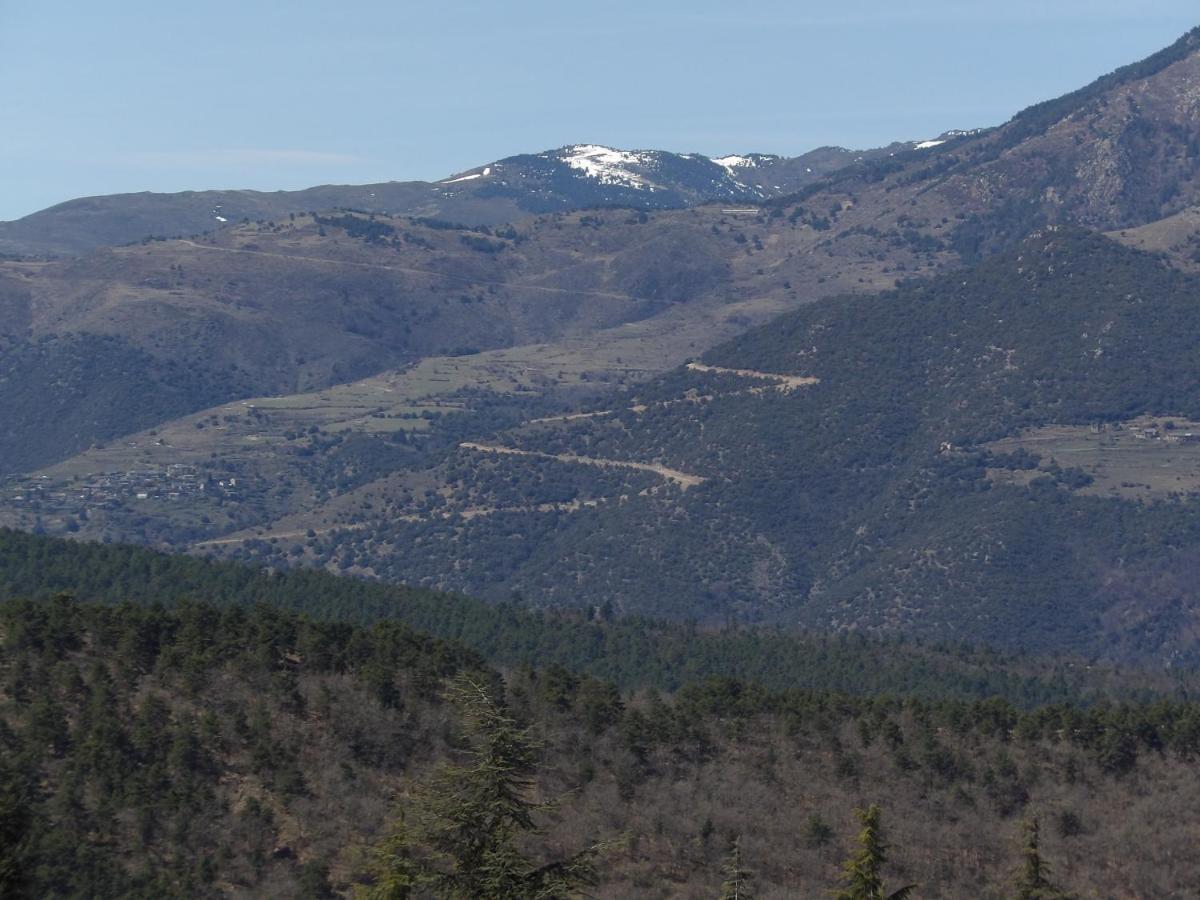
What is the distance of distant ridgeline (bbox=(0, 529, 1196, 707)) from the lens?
10906 cm

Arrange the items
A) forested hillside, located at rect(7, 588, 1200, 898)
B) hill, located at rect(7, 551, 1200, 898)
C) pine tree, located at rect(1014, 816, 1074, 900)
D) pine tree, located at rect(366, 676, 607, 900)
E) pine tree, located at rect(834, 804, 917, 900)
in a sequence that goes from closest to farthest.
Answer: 1. pine tree, located at rect(366, 676, 607, 900)
2. pine tree, located at rect(834, 804, 917, 900)
3. pine tree, located at rect(1014, 816, 1074, 900)
4. forested hillside, located at rect(7, 588, 1200, 898)
5. hill, located at rect(7, 551, 1200, 898)

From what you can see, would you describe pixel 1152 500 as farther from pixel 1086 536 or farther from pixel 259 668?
pixel 259 668

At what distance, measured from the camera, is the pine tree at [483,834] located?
1243 inches

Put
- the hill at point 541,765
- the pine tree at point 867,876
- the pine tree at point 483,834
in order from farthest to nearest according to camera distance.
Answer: the hill at point 541,765
the pine tree at point 867,876
the pine tree at point 483,834

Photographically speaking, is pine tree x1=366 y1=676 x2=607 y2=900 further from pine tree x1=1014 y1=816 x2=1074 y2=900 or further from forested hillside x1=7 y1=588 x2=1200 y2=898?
forested hillside x1=7 y1=588 x2=1200 y2=898

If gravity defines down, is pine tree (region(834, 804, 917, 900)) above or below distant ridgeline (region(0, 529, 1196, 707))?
above

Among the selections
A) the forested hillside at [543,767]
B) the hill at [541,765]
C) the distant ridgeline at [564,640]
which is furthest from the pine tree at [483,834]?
the distant ridgeline at [564,640]

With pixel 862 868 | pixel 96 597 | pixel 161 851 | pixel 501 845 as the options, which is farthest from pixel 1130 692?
pixel 501 845

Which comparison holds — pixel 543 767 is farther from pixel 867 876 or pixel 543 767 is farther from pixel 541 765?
pixel 867 876

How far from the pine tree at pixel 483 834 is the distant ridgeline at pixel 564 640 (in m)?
71.9

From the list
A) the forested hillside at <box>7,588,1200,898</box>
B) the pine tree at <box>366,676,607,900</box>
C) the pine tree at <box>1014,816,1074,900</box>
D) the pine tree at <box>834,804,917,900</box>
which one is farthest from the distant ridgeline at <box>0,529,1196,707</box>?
the pine tree at <box>366,676,607,900</box>

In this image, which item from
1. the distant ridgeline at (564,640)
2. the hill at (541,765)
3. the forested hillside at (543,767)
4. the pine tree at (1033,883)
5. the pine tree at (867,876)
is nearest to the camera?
the pine tree at (867,876)

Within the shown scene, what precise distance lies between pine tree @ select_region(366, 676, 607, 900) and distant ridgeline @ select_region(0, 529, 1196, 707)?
236 ft

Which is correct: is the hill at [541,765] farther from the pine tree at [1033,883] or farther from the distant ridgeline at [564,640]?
the pine tree at [1033,883]
